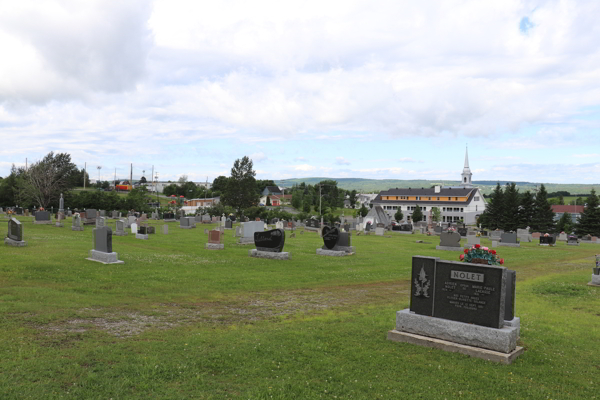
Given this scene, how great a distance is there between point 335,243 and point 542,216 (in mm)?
52173

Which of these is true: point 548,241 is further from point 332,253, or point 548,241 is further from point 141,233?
point 141,233

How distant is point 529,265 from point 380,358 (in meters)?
18.6

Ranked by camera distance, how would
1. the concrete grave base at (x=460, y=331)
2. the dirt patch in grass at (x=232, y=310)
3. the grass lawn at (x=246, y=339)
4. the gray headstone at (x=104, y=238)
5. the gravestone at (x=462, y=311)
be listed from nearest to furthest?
the grass lawn at (x=246, y=339), the concrete grave base at (x=460, y=331), the gravestone at (x=462, y=311), the dirt patch in grass at (x=232, y=310), the gray headstone at (x=104, y=238)

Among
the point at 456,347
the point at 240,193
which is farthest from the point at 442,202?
the point at 456,347

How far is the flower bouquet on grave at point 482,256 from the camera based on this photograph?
28.0 feet

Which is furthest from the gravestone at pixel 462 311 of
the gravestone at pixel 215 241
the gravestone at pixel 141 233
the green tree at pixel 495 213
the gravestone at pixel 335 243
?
the green tree at pixel 495 213

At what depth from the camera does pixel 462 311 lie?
8289mm

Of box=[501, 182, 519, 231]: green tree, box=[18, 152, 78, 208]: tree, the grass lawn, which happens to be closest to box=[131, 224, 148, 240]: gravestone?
the grass lawn

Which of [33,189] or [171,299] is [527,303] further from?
[33,189]

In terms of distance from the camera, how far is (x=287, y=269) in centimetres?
1828

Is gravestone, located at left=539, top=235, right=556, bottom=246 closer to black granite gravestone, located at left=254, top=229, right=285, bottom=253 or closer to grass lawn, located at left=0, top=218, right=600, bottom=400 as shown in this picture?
grass lawn, located at left=0, top=218, right=600, bottom=400

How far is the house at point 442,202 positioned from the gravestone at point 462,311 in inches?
3840

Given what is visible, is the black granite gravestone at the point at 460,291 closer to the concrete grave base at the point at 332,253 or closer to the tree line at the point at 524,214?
the concrete grave base at the point at 332,253

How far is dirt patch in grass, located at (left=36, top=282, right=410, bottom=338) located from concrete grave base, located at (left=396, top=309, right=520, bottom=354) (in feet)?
10.7
